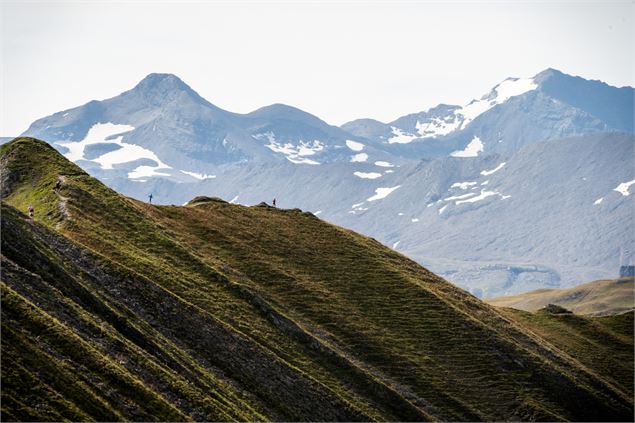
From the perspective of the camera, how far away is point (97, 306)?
285ft

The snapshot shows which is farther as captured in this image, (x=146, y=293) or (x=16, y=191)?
(x=16, y=191)

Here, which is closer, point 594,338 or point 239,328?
point 239,328

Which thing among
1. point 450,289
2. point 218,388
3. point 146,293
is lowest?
point 218,388

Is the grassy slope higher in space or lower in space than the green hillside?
higher

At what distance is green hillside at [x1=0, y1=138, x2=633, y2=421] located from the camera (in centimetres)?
7531

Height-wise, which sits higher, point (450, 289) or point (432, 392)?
point (450, 289)

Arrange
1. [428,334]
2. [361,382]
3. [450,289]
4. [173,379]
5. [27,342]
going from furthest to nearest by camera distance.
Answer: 1. [450,289]
2. [428,334]
3. [361,382]
4. [173,379]
5. [27,342]

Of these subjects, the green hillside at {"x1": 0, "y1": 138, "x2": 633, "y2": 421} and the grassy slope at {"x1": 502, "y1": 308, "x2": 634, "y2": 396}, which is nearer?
the green hillside at {"x1": 0, "y1": 138, "x2": 633, "y2": 421}

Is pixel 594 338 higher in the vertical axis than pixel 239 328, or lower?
higher

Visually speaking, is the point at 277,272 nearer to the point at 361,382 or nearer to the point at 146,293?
the point at 361,382

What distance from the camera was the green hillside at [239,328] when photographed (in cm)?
7531

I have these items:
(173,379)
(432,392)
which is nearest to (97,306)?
(173,379)

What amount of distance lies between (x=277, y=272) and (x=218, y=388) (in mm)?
44199

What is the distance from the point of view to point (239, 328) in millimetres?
108312
